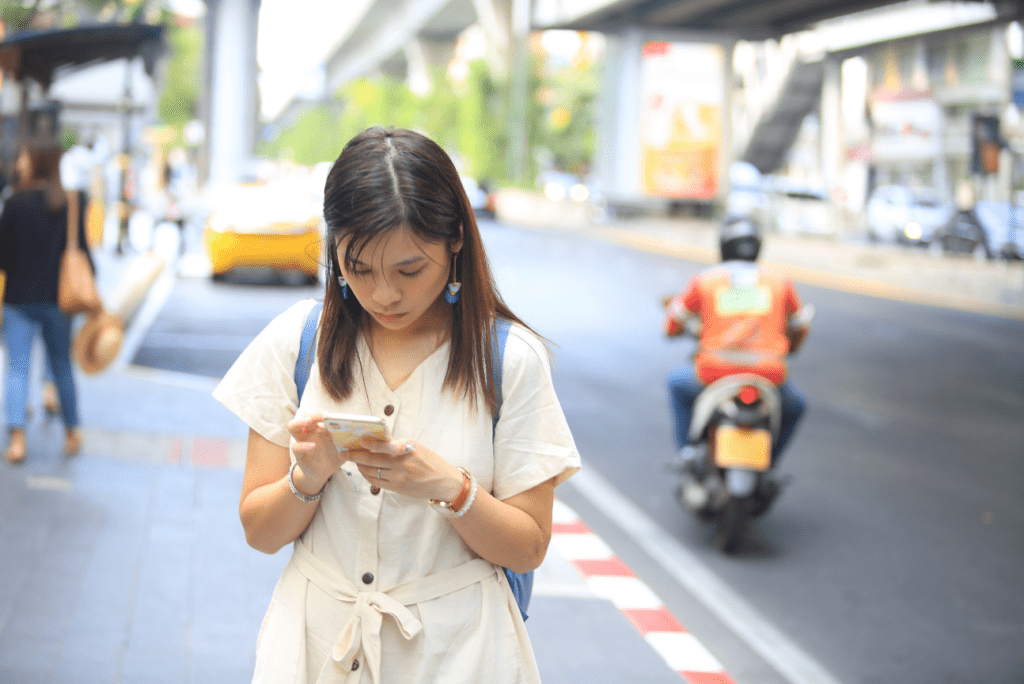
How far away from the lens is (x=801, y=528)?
6.97 metres

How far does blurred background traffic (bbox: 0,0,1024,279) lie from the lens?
2267cm

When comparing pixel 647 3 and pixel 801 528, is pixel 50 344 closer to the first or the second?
pixel 801 528

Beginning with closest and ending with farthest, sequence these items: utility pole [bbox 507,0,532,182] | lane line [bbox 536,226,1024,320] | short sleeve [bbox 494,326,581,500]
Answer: short sleeve [bbox 494,326,581,500] < lane line [bbox 536,226,1024,320] < utility pole [bbox 507,0,532,182]

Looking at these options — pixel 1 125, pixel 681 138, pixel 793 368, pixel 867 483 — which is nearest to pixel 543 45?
pixel 681 138

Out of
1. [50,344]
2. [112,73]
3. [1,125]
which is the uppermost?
[112,73]

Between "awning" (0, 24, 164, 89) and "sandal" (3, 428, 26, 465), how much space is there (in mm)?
4381

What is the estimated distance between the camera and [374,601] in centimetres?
202

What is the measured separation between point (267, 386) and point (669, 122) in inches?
1690

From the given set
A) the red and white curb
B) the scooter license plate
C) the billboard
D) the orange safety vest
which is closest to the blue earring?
the red and white curb

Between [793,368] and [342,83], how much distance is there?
314ft

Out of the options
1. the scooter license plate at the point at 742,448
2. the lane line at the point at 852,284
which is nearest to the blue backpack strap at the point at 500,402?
the scooter license plate at the point at 742,448

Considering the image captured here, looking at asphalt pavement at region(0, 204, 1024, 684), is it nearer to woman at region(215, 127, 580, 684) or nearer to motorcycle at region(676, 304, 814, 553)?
motorcycle at region(676, 304, 814, 553)

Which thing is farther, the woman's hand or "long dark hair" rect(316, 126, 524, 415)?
"long dark hair" rect(316, 126, 524, 415)

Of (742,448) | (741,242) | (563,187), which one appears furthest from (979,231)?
(563,187)
